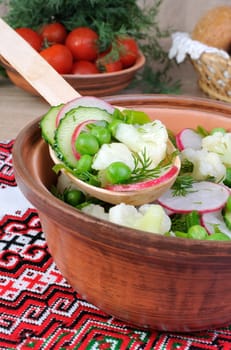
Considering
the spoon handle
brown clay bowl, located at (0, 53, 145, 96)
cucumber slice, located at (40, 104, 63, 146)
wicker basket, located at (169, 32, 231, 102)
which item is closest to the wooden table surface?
brown clay bowl, located at (0, 53, 145, 96)

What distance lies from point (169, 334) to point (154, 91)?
0.96 meters

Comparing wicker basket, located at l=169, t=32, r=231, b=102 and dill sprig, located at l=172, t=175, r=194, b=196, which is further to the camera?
wicker basket, located at l=169, t=32, r=231, b=102

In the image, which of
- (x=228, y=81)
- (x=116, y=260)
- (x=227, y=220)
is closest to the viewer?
(x=116, y=260)

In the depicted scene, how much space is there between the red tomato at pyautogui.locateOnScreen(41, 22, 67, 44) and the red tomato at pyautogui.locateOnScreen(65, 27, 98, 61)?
36mm

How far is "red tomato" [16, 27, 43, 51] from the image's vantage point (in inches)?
57.1

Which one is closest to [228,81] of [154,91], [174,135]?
[154,91]

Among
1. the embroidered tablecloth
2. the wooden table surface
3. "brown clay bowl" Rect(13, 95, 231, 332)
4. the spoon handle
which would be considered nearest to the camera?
"brown clay bowl" Rect(13, 95, 231, 332)

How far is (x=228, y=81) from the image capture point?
54.4 inches

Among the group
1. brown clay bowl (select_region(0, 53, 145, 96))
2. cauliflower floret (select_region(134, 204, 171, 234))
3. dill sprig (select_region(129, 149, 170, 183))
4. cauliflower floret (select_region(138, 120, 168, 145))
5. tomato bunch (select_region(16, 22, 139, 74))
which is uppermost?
cauliflower floret (select_region(138, 120, 168, 145))

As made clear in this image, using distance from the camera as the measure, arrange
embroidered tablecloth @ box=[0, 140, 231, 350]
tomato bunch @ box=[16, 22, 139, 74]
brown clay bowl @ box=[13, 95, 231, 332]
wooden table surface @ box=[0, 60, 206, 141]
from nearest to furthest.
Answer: brown clay bowl @ box=[13, 95, 231, 332] < embroidered tablecloth @ box=[0, 140, 231, 350] < wooden table surface @ box=[0, 60, 206, 141] < tomato bunch @ box=[16, 22, 139, 74]

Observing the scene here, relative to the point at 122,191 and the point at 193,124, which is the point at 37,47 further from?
the point at 122,191

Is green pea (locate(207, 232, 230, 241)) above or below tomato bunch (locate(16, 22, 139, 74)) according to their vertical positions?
above

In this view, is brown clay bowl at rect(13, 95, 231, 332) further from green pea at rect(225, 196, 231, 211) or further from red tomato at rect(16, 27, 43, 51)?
red tomato at rect(16, 27, 43, 51)

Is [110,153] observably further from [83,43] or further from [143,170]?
[83,43]
